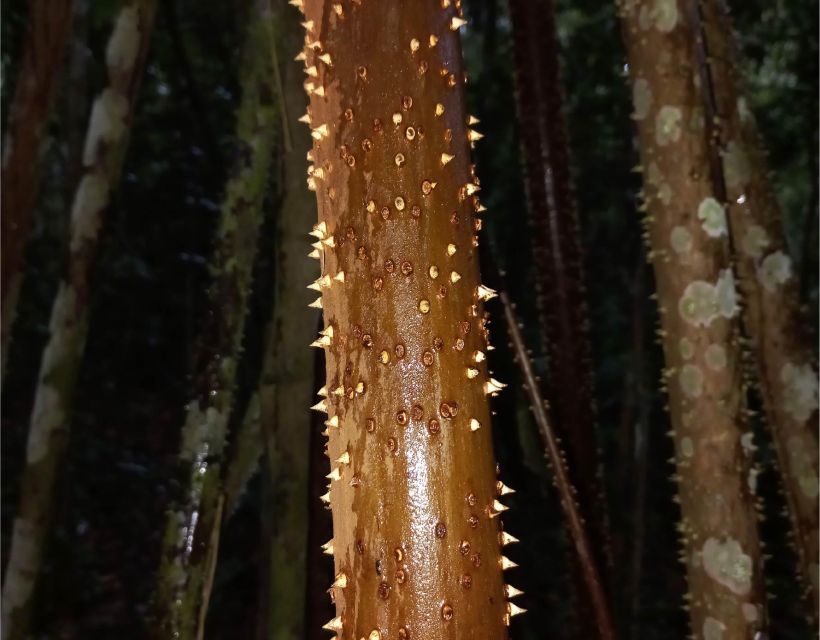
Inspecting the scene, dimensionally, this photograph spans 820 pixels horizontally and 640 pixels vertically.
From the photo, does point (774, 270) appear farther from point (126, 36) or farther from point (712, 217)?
point (126, 36)

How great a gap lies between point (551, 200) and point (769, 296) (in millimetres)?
705

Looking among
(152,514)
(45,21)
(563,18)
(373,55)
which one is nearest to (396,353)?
(373,55)

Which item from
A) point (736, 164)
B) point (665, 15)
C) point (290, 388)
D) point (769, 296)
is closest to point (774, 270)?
point (769, 296)

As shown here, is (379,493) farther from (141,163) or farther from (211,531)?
(141,163)

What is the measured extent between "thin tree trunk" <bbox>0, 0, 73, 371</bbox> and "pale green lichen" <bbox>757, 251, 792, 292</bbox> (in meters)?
1.78

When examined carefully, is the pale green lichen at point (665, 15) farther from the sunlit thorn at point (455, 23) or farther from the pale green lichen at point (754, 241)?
the sunlit thorn at point (455, 23)

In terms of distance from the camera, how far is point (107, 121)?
2.32 metres

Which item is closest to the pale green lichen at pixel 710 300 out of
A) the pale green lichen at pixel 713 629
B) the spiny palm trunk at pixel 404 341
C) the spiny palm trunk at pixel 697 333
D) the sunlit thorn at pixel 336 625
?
the spiny palm trunk at pixel 697 333

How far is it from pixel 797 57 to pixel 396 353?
237 inches

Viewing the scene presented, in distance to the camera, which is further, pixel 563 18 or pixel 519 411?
pixel 563 18

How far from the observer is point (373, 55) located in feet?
2.18

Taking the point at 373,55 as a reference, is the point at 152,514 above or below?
above

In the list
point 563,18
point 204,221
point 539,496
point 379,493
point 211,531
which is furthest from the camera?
point 204,221

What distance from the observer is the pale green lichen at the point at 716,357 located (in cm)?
138
